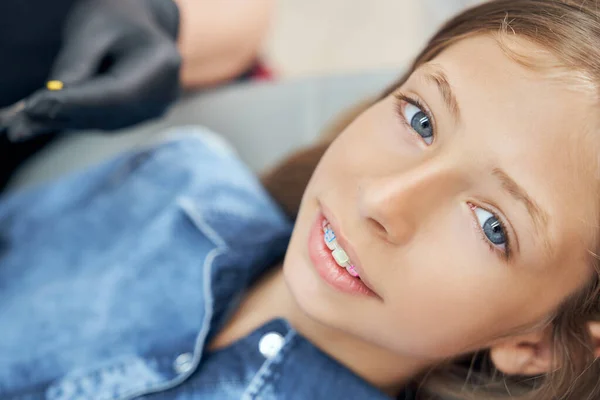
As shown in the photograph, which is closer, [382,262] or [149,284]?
Answer: [382,262]

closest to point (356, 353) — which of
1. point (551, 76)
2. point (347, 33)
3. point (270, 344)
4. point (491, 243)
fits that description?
point (270, 344)

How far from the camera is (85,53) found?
0.68 m

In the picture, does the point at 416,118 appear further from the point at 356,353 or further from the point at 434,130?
the point at 356,353

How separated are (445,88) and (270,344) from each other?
31 cm

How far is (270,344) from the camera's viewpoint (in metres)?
0.69

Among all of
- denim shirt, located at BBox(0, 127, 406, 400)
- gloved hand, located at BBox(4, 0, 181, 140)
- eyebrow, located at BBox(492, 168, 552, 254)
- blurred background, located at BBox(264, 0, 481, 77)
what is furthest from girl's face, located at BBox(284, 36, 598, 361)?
blurred background, located at BBox(264, 0, 481, 77)

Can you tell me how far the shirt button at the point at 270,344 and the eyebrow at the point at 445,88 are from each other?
29cm

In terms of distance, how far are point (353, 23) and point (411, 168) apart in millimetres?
1051

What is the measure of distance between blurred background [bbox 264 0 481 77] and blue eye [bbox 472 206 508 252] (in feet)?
3.11

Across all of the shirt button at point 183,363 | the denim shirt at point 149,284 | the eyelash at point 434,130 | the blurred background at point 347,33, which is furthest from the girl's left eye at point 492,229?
the blurred background at point 347,33

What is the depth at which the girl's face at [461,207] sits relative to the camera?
0.53 m

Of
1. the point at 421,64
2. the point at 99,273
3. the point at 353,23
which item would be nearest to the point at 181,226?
the point at 99,273

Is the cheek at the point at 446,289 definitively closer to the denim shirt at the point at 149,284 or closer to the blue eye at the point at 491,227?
the blue eye at the point at 491,227

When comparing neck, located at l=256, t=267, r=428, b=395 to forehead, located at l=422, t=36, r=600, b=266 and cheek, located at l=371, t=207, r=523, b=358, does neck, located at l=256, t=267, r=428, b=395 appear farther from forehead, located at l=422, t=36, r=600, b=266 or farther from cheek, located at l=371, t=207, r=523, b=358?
forehead, located at l=422, t=36, r=600, b=266
